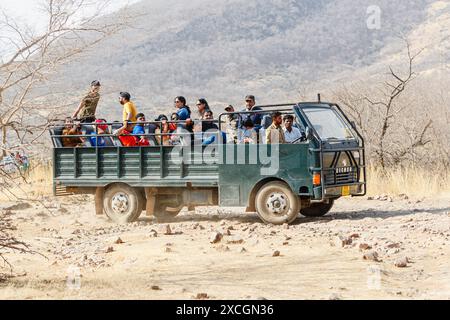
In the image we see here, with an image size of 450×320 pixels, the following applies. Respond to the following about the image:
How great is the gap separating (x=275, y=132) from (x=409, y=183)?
19.0ft

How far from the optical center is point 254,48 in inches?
3452

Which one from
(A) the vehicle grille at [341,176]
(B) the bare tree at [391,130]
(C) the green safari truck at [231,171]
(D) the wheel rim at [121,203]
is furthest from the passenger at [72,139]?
(B) the bare tree at [391,130]

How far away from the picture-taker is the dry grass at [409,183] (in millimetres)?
18380

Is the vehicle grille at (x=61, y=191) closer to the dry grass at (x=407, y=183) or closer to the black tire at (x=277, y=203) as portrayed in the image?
the dry grass at (x=407, y=183)

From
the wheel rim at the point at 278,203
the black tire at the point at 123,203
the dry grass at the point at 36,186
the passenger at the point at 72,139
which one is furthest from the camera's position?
the dry grass at the point at 36,186

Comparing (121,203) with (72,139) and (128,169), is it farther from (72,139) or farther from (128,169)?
(72,139)

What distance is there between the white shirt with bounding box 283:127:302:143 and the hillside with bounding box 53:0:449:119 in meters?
50.9

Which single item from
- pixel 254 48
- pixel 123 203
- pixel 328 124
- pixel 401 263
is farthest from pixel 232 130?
pixel 254 48

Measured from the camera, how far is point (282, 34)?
303ft

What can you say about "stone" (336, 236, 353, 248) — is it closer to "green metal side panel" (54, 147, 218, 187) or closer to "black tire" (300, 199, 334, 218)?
"green metal side panel" (54, 147, 218, 187)

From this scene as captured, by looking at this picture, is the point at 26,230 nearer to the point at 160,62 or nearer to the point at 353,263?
the point at 353,263

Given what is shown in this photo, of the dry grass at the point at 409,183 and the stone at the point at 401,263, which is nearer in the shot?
the stone at the point at 401,263

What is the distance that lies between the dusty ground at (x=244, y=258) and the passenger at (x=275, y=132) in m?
1.43
